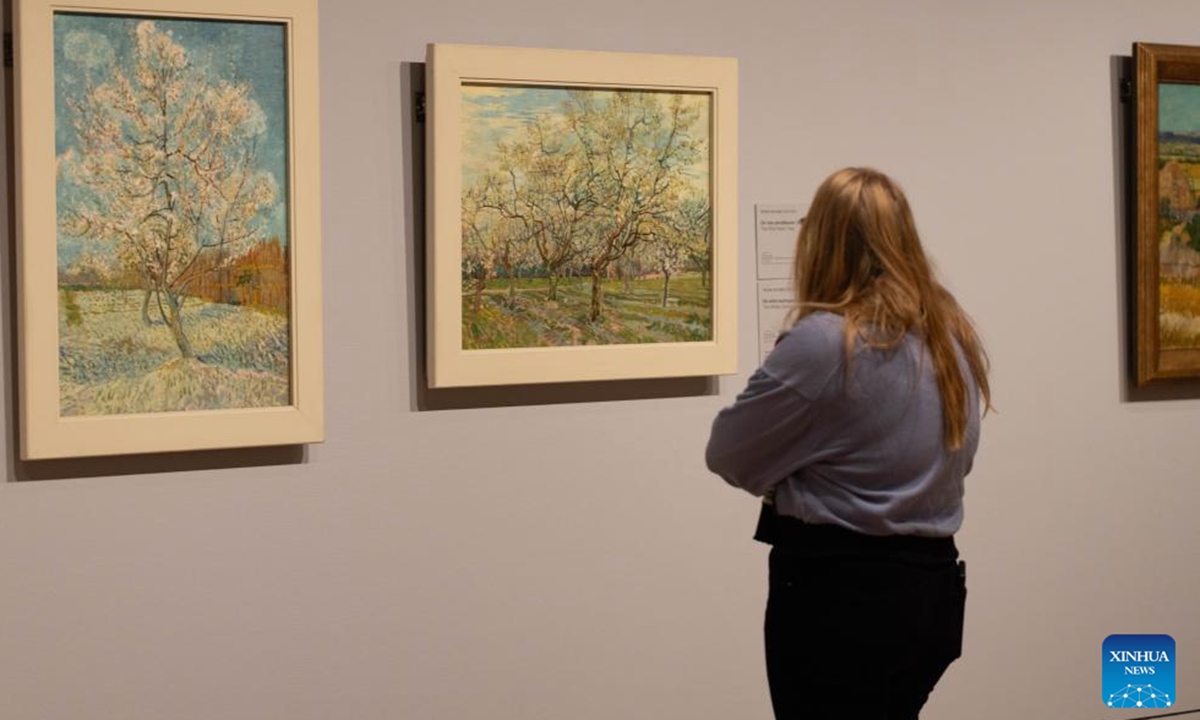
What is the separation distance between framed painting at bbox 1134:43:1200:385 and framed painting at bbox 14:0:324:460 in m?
2.34

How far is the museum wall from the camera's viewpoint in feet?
10.9

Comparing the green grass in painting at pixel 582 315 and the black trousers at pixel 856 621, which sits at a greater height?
the green grass in painting at pixel 582 315

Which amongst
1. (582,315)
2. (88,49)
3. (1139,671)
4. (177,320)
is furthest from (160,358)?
(1139,671)

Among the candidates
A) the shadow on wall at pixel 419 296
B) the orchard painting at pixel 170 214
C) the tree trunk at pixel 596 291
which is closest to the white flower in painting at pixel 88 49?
the orchard painting at pixel 170 214

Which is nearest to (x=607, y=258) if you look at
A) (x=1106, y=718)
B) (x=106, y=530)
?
(x=106, y=530)

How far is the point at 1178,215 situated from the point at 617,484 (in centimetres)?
183

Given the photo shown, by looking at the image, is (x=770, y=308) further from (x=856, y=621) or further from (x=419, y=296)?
(x=856, y=621)

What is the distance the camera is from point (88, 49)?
3.11 m

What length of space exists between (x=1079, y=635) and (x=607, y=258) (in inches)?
73.1

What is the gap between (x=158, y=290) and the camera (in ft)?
10.5

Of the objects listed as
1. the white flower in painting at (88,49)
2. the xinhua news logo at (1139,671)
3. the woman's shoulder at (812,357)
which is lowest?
the xinhua news logo at (1139,671)

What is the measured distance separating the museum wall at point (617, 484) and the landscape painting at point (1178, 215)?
5.0 inches

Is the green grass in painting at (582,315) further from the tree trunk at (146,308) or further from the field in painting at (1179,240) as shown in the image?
the field in painting at (1179,240)

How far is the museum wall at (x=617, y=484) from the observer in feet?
10.9
